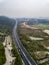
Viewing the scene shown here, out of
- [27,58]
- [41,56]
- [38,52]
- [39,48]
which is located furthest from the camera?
[39,48]

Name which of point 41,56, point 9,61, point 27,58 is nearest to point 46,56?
point 41,56

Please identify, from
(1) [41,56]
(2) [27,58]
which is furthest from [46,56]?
(2) [27,58]

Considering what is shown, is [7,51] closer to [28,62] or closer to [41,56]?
[41,56]

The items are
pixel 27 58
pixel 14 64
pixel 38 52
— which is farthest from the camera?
pixel 38 52

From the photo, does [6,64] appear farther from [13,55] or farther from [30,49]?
[30,49]

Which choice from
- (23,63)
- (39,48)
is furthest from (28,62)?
(39,48)

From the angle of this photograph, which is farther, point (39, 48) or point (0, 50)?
point (39, 48)

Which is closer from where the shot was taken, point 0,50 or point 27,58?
point 27,58

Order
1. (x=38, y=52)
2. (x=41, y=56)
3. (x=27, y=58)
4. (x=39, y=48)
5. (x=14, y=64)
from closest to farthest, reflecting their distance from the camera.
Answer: (x=14, y=64) < (x=27, y=58) < (x=41, y=56) < (x=38, y=52) < (x=39, y=48)
